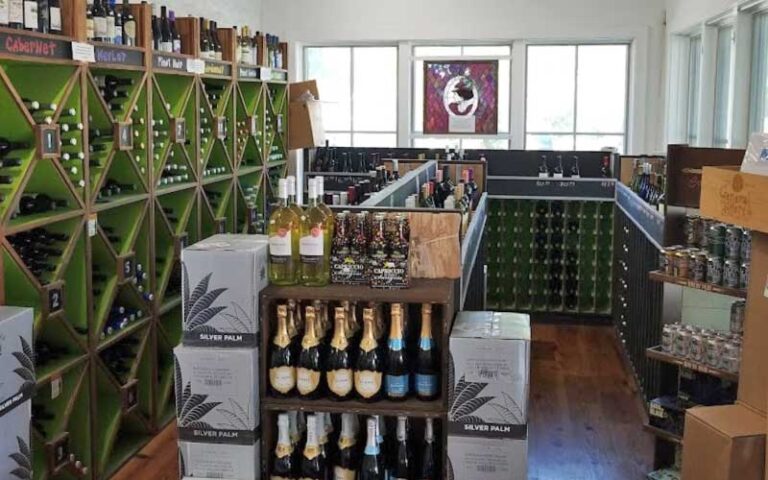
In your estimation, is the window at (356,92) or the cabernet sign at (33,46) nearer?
the cabernet sign at (33,46)

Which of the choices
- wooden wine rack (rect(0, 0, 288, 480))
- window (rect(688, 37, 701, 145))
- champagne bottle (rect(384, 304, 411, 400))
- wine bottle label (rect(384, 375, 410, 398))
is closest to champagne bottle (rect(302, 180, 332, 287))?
champagne bottle (rect(384, 304, 411, 400))

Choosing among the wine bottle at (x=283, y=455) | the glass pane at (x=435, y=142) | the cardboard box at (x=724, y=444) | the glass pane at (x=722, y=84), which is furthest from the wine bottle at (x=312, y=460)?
the glass pane at (x=435, y=142)

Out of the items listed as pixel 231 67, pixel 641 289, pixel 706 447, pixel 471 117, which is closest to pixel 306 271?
pixel 706 447

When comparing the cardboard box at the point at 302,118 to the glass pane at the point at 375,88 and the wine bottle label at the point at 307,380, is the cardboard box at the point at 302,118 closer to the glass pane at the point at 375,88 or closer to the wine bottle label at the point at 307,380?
the glass pane at the point at 375,88

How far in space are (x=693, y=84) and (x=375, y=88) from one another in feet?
10.4

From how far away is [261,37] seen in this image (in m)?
7.04

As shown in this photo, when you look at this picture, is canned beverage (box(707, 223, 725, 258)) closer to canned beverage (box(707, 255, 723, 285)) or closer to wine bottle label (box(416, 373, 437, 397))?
canned beverage (box(707, 255, 723, 285))

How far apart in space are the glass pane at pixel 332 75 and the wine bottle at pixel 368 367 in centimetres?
676

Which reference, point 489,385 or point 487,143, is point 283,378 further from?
point 487,143

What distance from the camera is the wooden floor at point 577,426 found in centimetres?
456

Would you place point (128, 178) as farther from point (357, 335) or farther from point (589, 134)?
point (589, 134)

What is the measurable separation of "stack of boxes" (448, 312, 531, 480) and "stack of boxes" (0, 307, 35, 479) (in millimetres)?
1453

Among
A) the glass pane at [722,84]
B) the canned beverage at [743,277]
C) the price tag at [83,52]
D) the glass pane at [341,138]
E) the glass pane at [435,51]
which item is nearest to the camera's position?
the canned beverage at [743,277]

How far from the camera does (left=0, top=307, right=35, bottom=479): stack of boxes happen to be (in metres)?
2.90
